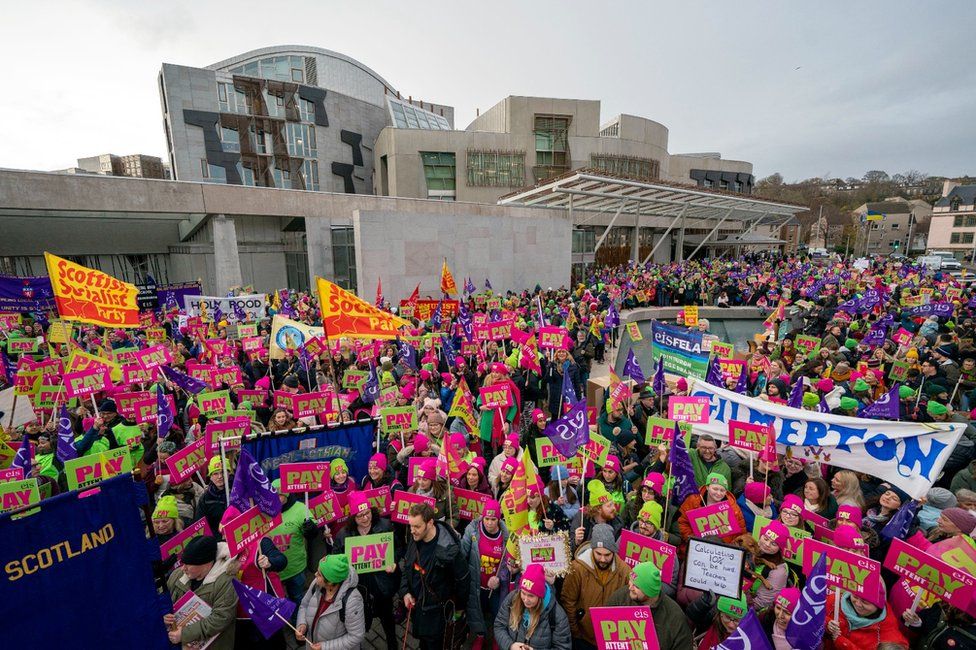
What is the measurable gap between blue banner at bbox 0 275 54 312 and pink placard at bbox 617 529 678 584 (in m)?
19.2

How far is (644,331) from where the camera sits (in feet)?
66.6

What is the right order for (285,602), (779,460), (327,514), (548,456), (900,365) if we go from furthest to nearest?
(900,365), (779,460), (548,456), (327,514), (285,602)

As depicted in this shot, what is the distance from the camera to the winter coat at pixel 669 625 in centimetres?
320

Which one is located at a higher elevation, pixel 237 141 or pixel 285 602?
pixel 237 141

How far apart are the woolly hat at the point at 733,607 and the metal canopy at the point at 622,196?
69.3 ft

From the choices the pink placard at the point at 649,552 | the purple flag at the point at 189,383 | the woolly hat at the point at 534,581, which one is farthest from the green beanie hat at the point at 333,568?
the purple flag at the point at 189,383

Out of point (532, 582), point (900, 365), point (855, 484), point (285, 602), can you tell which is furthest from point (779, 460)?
point (285, 602)

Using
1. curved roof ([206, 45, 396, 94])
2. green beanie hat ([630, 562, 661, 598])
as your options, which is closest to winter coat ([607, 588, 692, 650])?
green beanie hat ([630, 562, 661, 598])

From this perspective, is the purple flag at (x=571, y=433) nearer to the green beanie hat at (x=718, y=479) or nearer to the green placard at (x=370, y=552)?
the green beanie hat at (x=718, y=479)

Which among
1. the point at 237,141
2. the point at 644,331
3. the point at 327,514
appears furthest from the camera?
the point at 237,141

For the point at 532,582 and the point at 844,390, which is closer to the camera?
the point at 532,582

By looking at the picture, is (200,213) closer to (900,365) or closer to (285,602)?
(285,602)

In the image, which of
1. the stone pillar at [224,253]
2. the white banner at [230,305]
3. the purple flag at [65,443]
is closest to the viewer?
the purple flag at [65,443]

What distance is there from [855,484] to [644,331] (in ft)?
53.0
